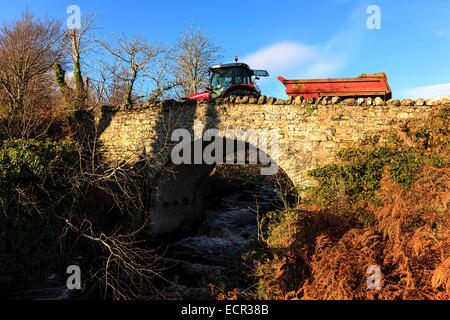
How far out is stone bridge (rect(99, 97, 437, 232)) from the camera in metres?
9.02

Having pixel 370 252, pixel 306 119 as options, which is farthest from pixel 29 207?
pixel 306 119

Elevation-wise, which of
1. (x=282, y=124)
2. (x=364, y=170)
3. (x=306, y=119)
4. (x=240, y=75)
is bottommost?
(x=364, y=170)

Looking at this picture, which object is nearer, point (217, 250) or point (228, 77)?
point (217, 250)

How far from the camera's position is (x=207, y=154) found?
39.8 feet

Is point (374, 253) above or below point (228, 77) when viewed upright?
below

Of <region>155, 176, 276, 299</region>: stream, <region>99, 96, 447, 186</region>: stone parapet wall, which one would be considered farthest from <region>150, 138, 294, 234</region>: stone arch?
<region>99, 96, 447, 186</region>: stone parapet wall

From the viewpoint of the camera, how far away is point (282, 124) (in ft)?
31.3

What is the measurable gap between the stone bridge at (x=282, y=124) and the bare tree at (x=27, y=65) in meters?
3.36

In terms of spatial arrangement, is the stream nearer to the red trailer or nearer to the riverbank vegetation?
the riverbank vegetation

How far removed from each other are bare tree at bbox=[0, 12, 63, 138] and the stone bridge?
3.36 metres

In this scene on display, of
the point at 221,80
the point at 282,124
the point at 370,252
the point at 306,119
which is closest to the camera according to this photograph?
the point at 370,252

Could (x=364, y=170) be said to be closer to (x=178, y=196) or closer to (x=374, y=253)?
(x=374, y=253)

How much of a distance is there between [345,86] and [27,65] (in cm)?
1332
